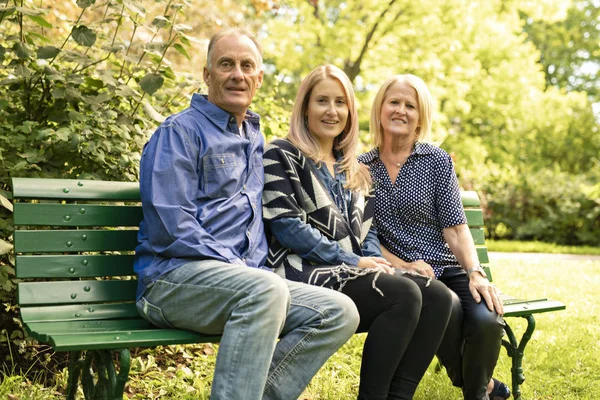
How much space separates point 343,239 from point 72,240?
124 centimetres

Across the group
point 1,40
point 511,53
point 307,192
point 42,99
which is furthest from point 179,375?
point 511,53

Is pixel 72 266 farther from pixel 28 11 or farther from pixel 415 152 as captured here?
pixel 415 152

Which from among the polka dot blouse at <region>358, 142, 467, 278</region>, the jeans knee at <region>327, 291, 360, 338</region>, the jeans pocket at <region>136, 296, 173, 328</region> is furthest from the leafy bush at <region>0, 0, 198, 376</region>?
the jeans knee at <region>327, 291, 360, 338</region>

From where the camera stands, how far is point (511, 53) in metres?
20.7

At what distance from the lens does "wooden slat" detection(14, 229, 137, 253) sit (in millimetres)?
3029

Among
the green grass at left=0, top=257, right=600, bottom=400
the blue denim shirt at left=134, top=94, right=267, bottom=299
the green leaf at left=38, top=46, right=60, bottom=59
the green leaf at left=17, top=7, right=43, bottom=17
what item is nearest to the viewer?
the blue denim shirt at left=134, top=94, right=267, bottom=299

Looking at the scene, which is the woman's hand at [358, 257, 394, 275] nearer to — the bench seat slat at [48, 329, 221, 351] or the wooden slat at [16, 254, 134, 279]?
the bench seat slat at [48, 329, 221, 351]

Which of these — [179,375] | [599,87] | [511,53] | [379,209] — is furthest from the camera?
[599,87]

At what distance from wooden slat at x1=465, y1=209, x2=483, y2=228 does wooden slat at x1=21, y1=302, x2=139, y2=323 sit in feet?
7.04

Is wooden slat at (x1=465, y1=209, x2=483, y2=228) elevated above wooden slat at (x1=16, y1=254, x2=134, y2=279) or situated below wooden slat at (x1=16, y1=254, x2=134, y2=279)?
above

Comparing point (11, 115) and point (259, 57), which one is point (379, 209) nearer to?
point (259, 57)

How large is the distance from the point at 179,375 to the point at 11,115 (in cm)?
173

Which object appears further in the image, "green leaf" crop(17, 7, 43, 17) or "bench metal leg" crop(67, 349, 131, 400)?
"green leaf" crop(17, 7, 43, 17)

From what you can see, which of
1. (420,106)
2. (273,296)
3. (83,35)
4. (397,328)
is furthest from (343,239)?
(83,35)
